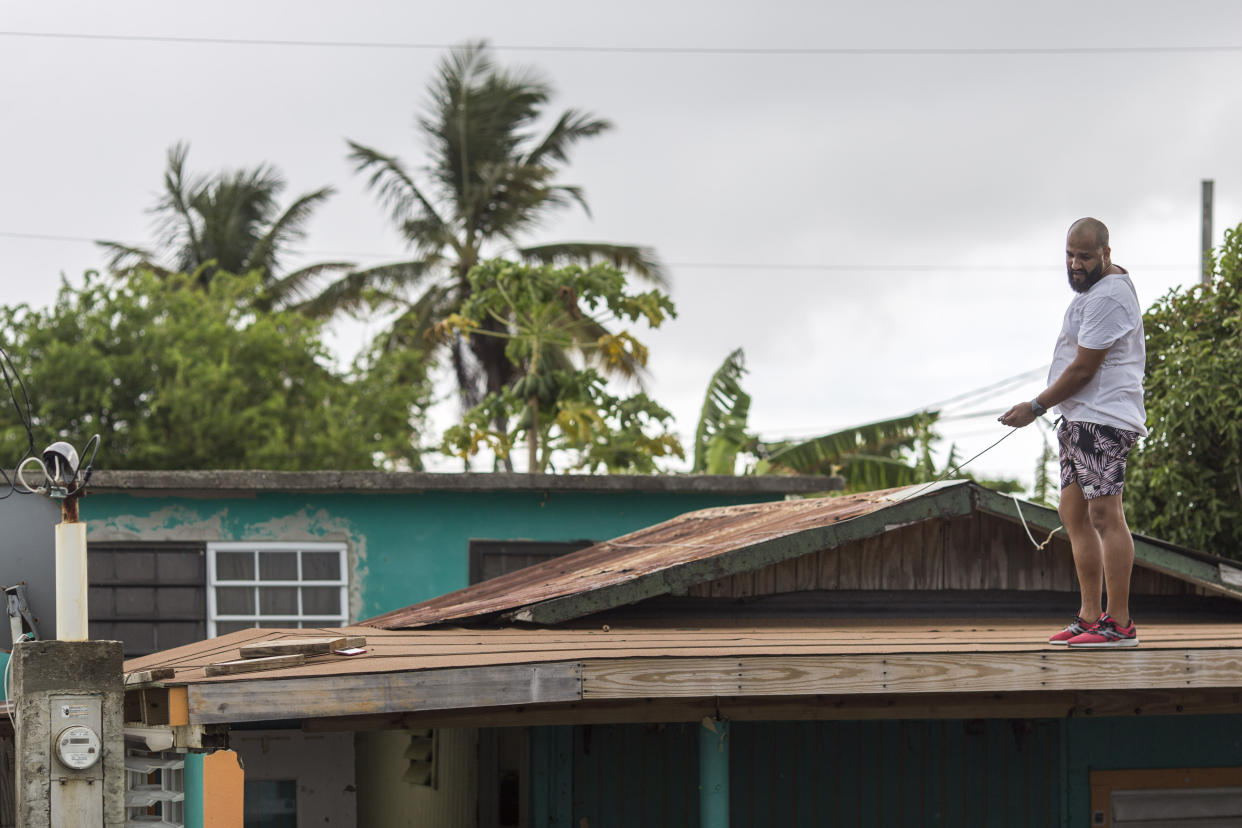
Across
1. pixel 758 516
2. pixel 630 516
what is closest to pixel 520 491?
pixel 630 516

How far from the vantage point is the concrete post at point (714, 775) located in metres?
6.44

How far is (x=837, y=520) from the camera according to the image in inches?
302

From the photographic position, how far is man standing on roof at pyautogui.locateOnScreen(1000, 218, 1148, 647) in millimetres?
5746

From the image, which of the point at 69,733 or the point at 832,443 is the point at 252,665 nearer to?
the point at 69,733

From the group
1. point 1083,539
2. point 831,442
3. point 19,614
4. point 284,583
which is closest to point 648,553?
Result: point 1083,539

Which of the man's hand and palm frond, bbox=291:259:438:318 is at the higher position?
palm frond, bbox=291:259:438:318

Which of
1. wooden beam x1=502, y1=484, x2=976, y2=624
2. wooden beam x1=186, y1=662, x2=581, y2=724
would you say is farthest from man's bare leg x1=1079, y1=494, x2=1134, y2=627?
wooden beam x1=186, y1=662, x2=581, y2=724

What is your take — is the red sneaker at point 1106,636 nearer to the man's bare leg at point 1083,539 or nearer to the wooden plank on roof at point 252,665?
the man's bare leg at point 1083,539

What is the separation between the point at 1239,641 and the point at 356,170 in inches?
956

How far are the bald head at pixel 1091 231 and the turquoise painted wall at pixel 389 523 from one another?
23.5ft

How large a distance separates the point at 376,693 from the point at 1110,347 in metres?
3.10

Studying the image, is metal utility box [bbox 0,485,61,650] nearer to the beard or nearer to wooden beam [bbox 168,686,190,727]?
wooden beam [bbox 168,686,190,727]

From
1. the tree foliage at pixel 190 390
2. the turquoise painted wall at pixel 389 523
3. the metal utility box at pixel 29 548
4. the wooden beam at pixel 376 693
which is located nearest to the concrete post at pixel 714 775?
the wooden beam at pixel 376 693

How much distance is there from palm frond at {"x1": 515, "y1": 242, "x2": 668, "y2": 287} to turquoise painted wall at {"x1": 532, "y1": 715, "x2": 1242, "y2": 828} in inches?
756
